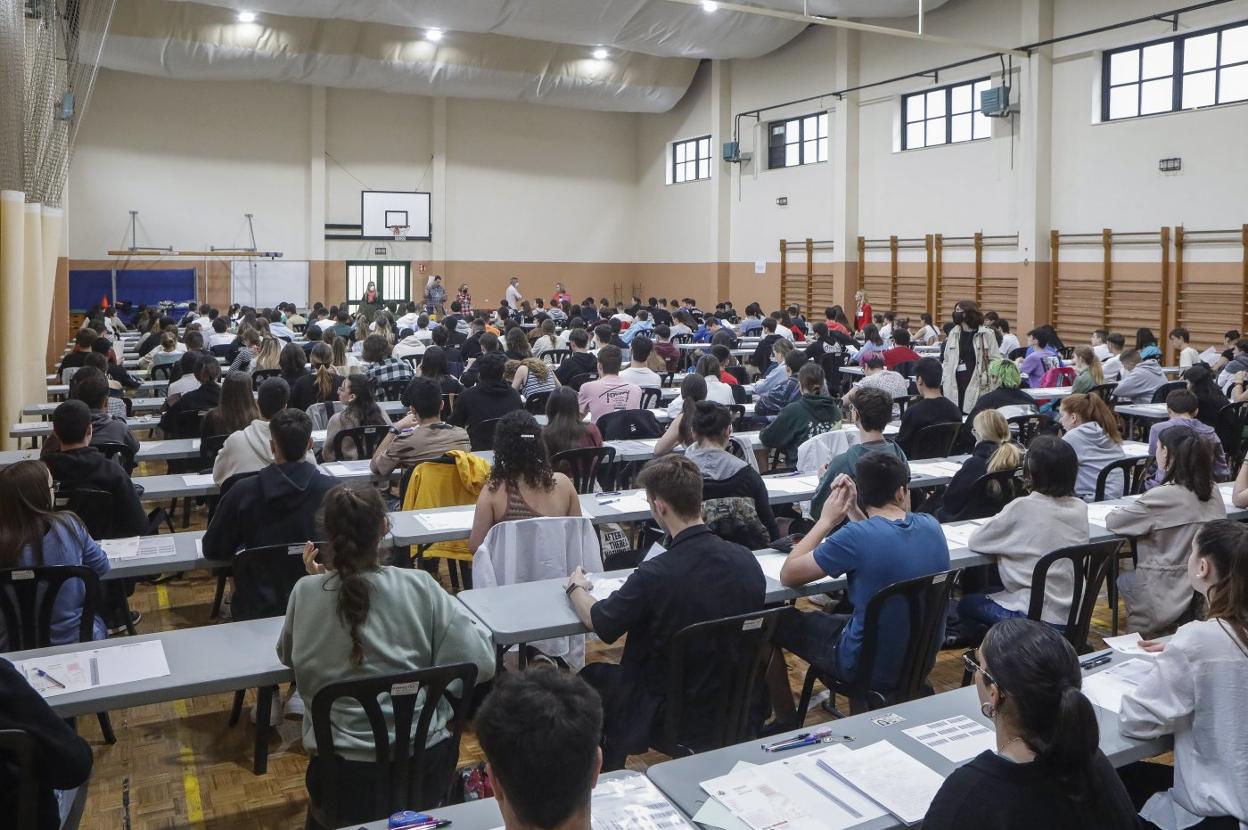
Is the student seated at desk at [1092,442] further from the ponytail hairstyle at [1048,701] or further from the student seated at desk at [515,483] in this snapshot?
the ponytail hairstyle at [1048,701]

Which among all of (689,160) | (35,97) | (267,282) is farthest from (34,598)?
(689,160)

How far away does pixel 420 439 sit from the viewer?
568 cm

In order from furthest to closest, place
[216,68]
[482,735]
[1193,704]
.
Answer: [216,68], [1193,704], [482,735]

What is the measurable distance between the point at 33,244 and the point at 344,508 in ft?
25.1

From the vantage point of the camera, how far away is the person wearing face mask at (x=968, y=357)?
A: 1016 centimetres

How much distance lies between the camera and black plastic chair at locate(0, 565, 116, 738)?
354 cm

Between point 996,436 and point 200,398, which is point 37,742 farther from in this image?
point 200,398

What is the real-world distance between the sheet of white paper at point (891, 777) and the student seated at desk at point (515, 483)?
2.01m

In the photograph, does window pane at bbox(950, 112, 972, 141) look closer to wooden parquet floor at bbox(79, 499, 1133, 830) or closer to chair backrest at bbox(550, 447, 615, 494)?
chair backrest at bbox(550, 447, 615, 494)

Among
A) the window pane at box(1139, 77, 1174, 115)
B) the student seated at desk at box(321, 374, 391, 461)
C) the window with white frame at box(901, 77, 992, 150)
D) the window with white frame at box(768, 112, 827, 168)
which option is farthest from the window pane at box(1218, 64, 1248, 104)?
the student seated at desk at box(321, 374, 391, 461)

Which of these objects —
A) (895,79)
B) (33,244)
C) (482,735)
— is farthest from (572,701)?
(895,79)

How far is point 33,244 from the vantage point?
9.09m

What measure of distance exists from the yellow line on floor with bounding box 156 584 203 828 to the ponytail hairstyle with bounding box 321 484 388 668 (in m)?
1.27

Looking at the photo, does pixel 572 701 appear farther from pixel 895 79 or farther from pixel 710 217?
pixel 710 217
